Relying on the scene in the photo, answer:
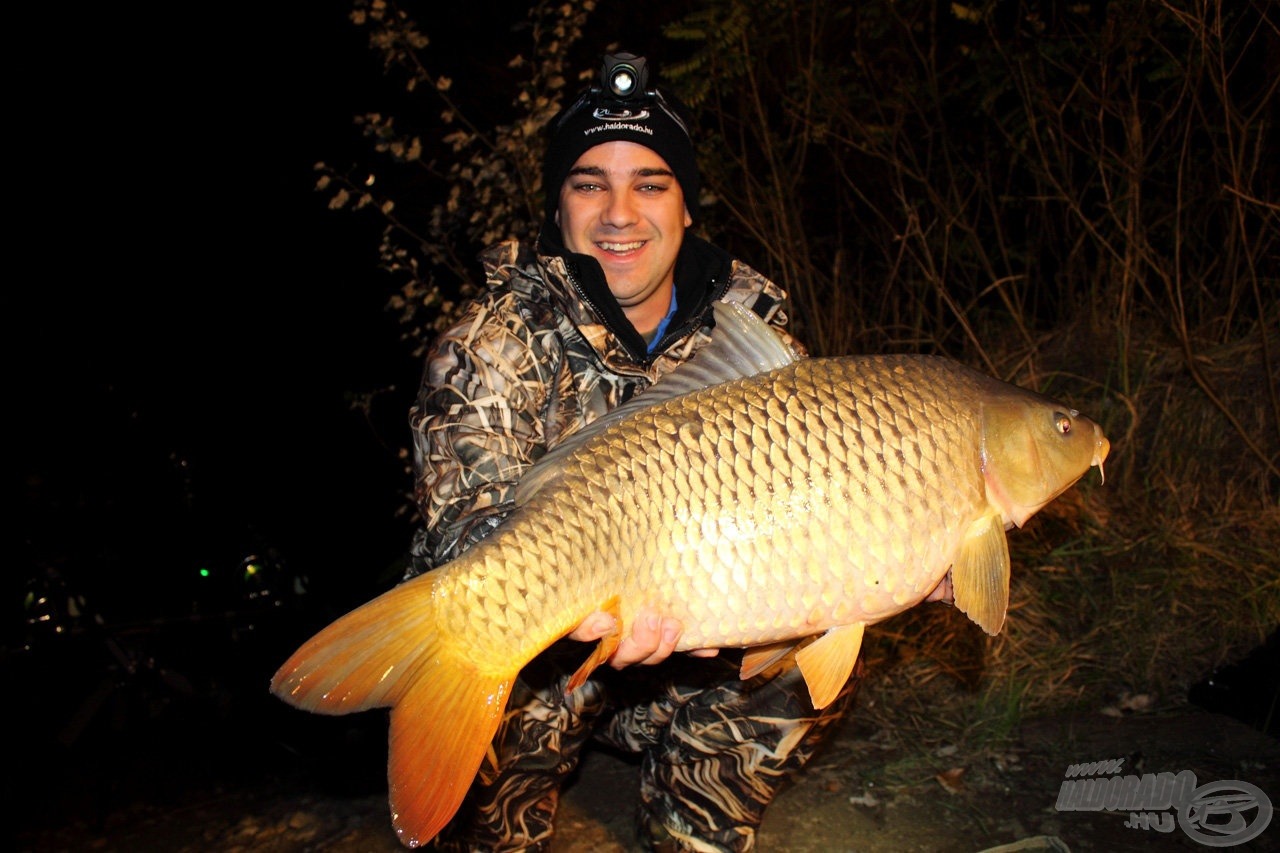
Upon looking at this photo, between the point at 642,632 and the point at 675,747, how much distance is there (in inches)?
27.5

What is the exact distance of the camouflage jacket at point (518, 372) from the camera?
1.60 metres

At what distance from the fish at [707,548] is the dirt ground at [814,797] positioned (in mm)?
767

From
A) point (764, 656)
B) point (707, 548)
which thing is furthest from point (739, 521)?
point (764, 656)

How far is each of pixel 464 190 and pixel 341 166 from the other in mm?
3630

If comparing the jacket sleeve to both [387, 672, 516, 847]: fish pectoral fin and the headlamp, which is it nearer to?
[387, 672, 516, 847]: fish pectoral fin

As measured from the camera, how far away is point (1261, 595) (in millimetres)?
2287

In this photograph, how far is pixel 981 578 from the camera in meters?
1.34

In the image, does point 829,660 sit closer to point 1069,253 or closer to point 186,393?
point 1069,253

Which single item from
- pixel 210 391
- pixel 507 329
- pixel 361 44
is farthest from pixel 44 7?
pixel 507 329

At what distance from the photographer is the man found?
5.52ft

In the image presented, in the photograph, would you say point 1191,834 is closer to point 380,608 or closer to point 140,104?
point 380,608

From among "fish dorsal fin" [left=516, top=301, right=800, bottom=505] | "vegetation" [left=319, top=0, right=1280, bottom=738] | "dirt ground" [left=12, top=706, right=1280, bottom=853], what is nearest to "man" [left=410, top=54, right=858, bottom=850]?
"dirt ground" [left=12, top=706, right=1280, bottom=853]

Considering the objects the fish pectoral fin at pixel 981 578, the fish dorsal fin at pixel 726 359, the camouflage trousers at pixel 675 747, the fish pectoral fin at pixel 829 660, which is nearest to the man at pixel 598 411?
the camouflage trousers at pixel 675 747

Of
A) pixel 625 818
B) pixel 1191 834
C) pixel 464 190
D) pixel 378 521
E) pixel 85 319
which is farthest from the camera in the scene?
pixel 85 319
